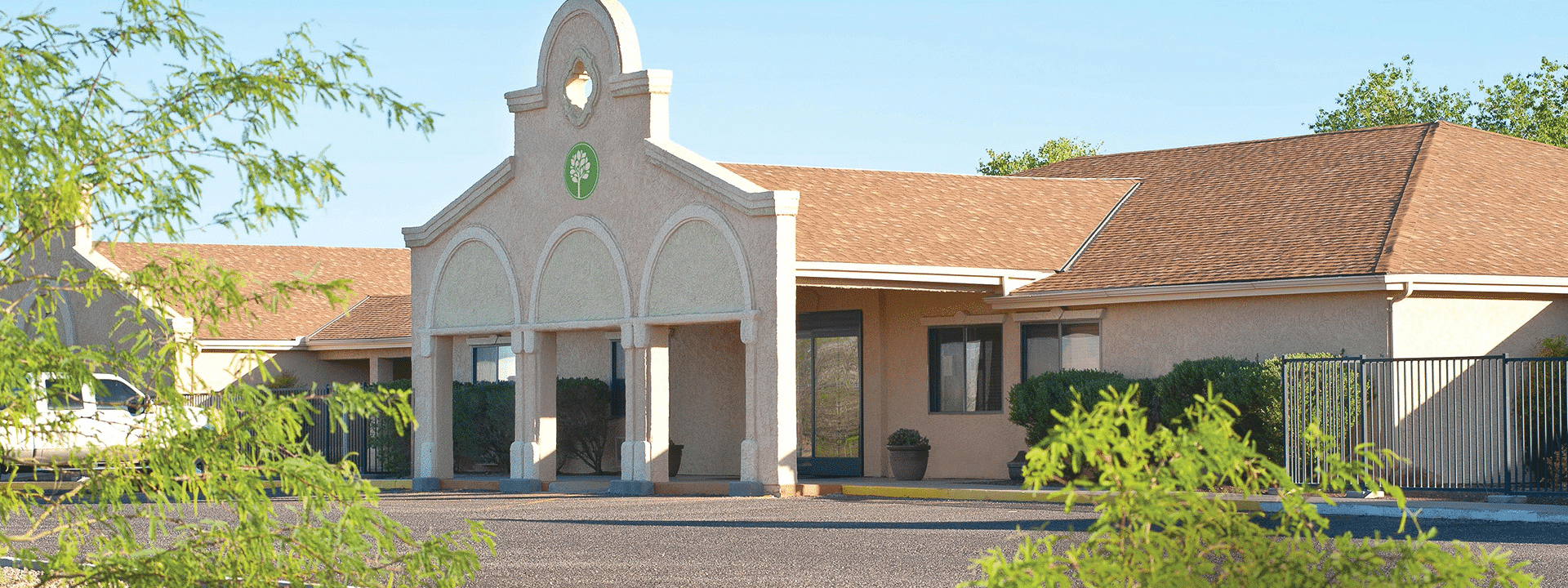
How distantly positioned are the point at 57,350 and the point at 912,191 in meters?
20.8

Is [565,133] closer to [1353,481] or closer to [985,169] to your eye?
[1353,481]

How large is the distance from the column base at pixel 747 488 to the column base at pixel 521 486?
3901 millimetres

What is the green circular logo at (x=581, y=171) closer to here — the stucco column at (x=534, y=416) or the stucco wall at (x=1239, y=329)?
the stucco column at (x=534, y=416)

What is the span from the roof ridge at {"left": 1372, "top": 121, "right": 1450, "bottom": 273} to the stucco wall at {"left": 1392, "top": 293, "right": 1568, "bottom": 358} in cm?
58

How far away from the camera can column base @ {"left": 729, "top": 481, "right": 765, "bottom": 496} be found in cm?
2272

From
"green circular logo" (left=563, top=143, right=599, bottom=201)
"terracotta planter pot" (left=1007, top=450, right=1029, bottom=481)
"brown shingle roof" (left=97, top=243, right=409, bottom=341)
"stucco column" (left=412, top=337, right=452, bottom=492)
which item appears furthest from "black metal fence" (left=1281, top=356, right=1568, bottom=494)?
"brown shingle roof" (left=97, top=243, right=409, bottom=341)

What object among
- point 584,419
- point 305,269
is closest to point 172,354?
point 584,419

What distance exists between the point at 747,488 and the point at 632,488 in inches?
79.3

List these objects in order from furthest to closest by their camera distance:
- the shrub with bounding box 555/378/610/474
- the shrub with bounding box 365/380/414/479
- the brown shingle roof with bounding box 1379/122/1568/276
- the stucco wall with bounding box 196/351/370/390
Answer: the stucco wall with bounding box 196/351/370/390 → the shrub with bounding box 365/380/414/479 → the shrub with bounding box 555/378/610/474 → the brown shingle roof with bounding box 1379/122/1568/276

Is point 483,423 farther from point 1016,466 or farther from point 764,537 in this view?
point 764,537

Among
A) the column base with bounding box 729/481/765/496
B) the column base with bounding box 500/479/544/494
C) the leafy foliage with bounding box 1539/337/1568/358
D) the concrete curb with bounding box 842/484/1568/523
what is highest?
the leafy foliage with bounding box 1539/337/1568/358

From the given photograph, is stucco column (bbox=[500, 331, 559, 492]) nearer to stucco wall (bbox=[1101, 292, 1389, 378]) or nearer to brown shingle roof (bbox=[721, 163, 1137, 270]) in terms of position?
brown shingle roof (bbox=[721, 163, 1137, 270])

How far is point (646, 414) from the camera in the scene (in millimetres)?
24219

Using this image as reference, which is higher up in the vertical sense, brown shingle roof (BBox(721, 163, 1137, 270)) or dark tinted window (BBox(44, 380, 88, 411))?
brown shingle roof (BBox(721, 163, 1137, 270))
